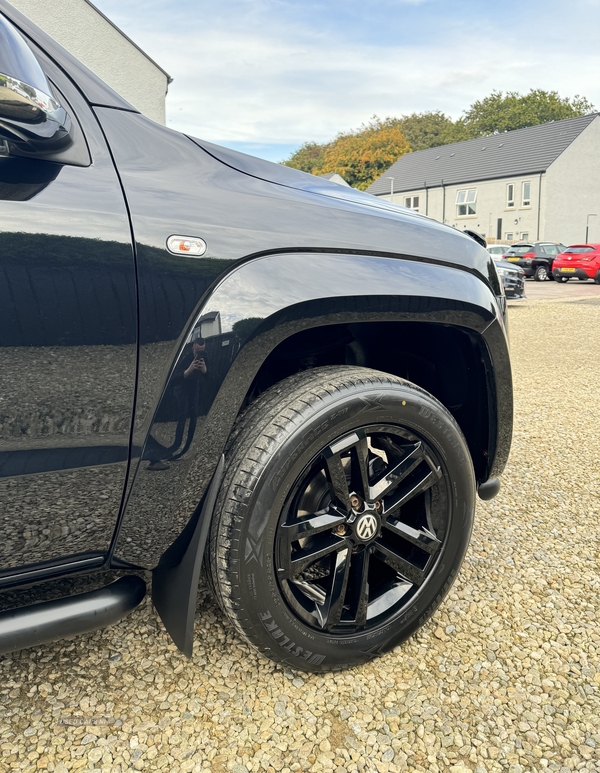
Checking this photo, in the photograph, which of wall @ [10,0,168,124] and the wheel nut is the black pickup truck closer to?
the wheel nut

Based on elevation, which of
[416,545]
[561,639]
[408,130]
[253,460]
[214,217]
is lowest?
[561,639]

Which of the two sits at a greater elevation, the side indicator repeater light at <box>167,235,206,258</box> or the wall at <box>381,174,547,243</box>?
the wall at <box>381,174,547,243</box>

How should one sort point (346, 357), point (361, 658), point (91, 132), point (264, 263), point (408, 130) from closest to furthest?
point (91, 132) < point (264, 263) < point (361, 658) < point (346, 357) < point (408, 130)

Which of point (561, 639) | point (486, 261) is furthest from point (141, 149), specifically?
point (561, 639)

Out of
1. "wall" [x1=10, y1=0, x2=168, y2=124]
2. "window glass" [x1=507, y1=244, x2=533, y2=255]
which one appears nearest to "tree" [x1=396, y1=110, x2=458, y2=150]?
"window glass" [x1=507, y1=244, x2=533, y2=255]

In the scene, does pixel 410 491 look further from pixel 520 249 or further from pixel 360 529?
pixel 520 249

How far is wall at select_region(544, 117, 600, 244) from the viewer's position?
3512 cm

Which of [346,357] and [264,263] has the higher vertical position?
[264,263]

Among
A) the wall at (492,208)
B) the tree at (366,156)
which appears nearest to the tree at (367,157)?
the tree at (366,156)

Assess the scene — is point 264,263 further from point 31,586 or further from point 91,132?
point 31,586

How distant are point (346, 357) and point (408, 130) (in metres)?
72.1

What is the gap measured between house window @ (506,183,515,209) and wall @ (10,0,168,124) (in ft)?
110

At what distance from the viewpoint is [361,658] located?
1711 millimetres

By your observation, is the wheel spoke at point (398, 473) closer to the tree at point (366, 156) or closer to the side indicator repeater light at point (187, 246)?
the side indicator repeater light at point (187, 246)
